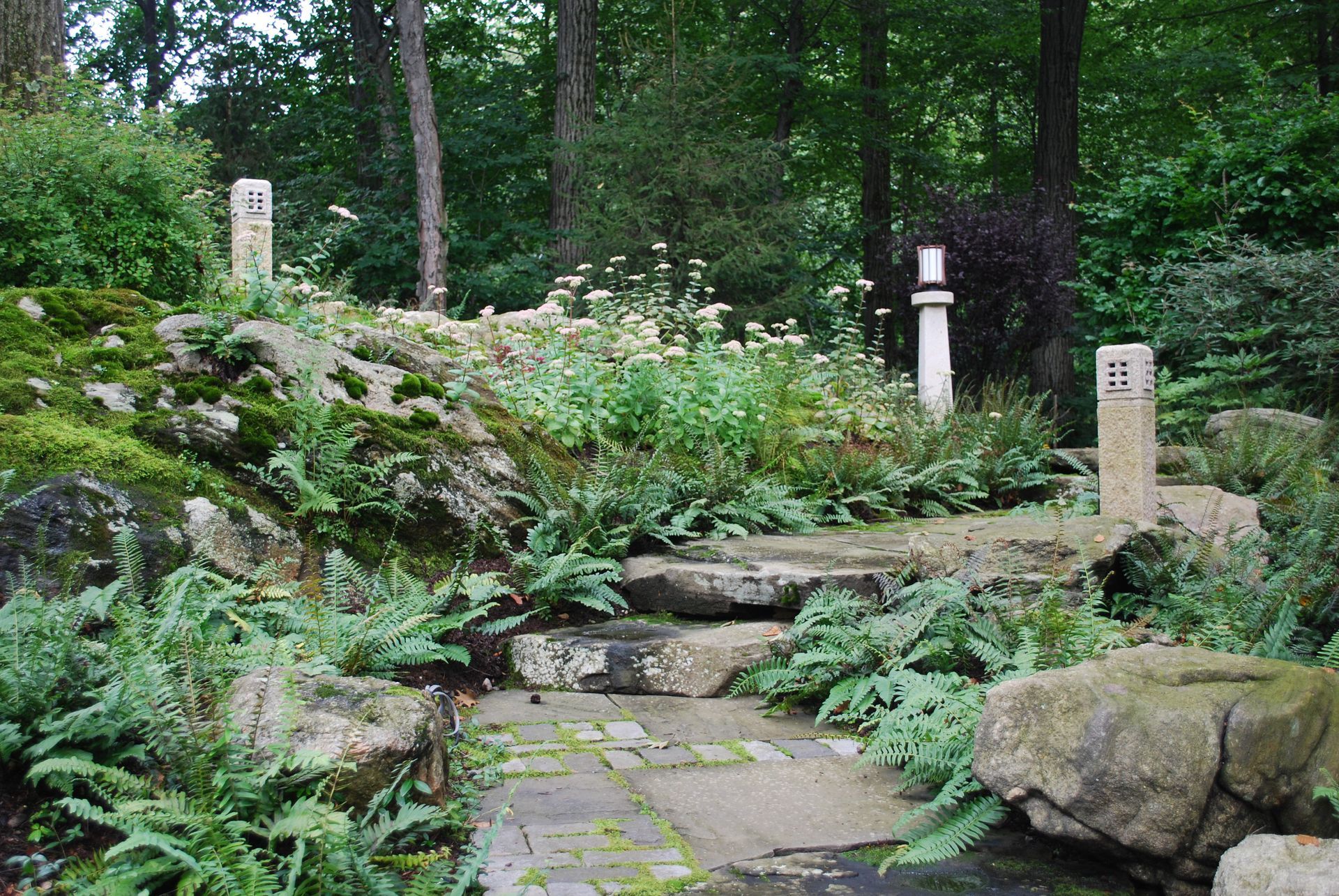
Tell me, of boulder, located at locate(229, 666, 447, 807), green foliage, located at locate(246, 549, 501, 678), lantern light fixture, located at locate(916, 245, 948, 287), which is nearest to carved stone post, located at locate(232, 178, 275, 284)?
green foliage, located at locate(246, 549, 501, 678)

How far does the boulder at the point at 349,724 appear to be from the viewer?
2648 millimetres

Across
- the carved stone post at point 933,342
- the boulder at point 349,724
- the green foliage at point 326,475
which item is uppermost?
the carved stone post at point 933,342

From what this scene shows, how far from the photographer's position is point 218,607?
3.57 m

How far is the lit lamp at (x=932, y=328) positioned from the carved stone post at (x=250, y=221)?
6.12 m

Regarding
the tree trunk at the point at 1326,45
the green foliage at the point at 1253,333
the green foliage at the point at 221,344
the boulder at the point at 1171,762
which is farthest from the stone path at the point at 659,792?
the tree trunk at the point at 1326,45

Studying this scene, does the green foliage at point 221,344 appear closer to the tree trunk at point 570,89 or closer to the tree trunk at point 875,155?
the tree trunk at point 570,89

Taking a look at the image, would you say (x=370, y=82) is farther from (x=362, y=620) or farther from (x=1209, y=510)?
(x=362, y=620)

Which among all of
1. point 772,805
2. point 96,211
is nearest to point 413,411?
point 96,211

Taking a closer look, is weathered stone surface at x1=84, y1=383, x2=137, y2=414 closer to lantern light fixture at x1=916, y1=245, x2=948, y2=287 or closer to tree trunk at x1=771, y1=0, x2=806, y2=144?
lantern light fixture at x1=916, y1=245, x2=948, y2=287

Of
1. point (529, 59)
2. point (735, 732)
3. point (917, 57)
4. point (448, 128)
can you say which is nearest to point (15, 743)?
point (735, 732)

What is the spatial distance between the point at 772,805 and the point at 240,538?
2665 mm

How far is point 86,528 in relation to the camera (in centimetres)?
392

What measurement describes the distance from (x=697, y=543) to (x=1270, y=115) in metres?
9.66

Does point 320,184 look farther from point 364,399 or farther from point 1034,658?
point 1034,658
